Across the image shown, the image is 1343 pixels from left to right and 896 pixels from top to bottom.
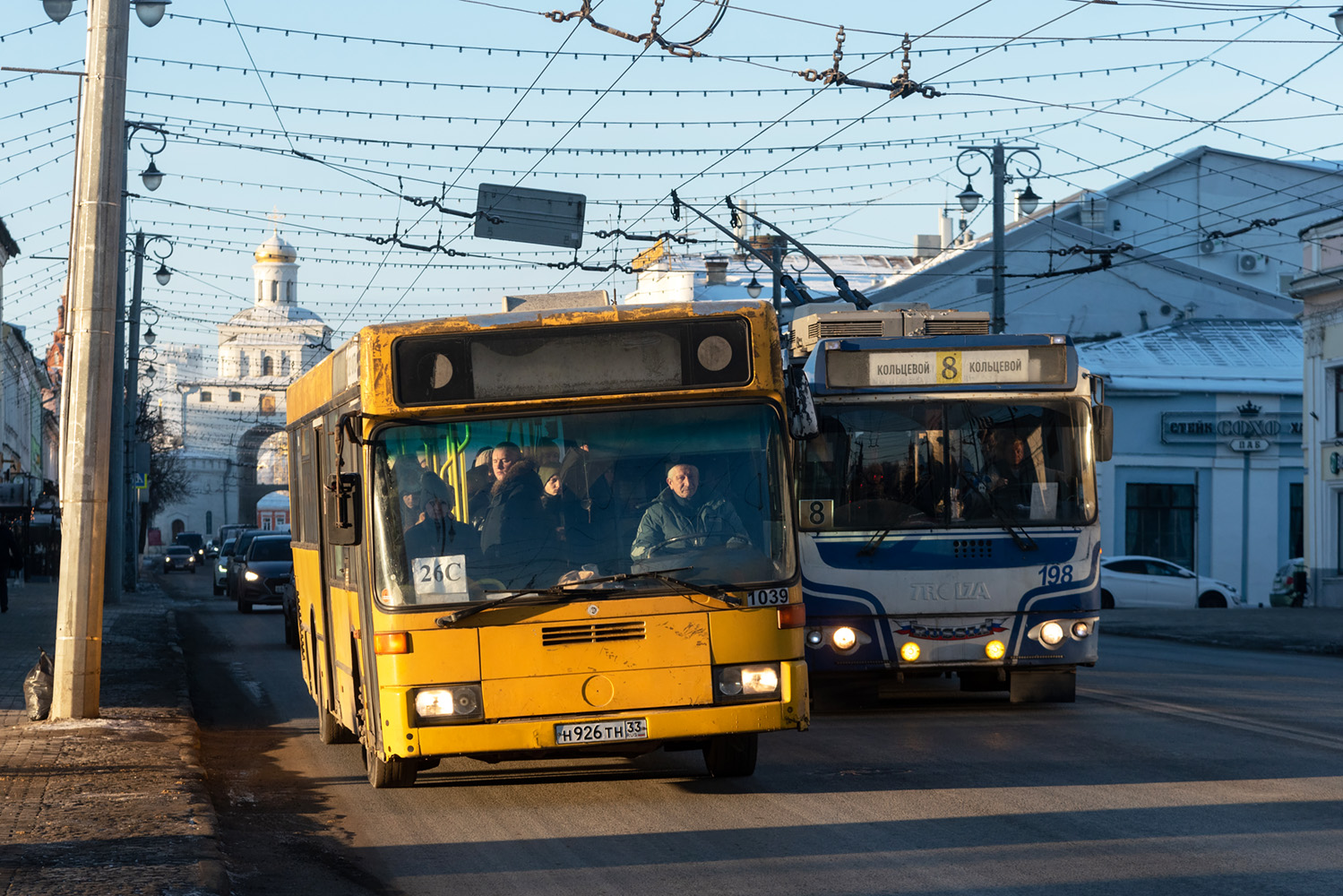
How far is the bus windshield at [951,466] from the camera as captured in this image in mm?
12836

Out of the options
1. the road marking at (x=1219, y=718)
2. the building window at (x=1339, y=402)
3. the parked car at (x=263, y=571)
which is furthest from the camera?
the building window at (x=1339, y=402)

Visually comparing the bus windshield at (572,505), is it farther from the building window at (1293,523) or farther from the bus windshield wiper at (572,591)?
the building window at (1293,523)

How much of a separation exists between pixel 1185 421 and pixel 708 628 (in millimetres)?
38282

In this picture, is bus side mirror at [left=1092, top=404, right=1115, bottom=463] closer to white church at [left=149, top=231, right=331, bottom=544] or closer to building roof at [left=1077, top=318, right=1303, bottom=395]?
building roof at [left=1077, top=318, right=1303, bottom=395]

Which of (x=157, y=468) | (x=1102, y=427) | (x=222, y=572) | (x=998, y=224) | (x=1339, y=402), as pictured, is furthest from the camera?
(x=157, y=468)

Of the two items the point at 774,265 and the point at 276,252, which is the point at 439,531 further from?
the point at 276,252

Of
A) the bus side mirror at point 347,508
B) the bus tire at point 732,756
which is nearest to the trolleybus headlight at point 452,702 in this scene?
the bus side mirror at point 347,508

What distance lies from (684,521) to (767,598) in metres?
0.55

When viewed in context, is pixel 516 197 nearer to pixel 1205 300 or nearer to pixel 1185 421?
pixel 1185 421

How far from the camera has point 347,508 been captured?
29.4ft

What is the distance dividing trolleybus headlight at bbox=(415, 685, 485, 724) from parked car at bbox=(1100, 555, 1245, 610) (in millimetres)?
29588

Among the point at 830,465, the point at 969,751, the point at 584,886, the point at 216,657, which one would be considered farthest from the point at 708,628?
the point at 216,657

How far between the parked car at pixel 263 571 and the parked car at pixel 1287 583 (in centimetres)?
1982

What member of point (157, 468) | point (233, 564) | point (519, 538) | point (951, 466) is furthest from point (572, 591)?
point (157, 468)
